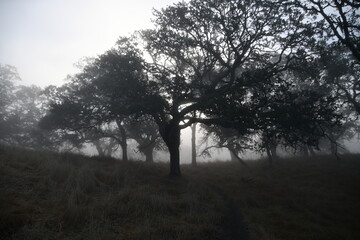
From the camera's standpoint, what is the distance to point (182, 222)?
279 inches

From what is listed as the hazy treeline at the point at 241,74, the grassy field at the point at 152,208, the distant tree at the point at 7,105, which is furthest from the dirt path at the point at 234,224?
the distant tree at the point at 7,105

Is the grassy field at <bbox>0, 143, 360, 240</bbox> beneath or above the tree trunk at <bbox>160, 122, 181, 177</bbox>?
beneath

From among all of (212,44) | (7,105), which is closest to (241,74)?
(212,44)

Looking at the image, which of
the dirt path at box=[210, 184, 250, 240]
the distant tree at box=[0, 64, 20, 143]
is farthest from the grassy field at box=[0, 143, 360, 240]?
the distant tree at box=[0, 64, 20, 143]

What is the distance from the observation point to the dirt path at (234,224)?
6.88 metres

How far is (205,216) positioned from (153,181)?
5.47 m

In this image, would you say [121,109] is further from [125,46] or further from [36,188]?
[36,188]

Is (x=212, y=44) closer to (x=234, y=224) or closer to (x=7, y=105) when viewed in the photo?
(x=234, y=224)

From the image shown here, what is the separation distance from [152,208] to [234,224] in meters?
2.93

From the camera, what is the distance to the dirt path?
6875 millimetres

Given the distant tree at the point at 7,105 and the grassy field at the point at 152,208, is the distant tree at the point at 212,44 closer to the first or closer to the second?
the grassy field at the point at 152,208

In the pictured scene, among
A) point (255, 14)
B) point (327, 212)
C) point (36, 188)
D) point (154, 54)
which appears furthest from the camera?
point (154, 54)

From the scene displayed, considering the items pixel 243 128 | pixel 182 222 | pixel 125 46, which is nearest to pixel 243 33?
pixel 243 128

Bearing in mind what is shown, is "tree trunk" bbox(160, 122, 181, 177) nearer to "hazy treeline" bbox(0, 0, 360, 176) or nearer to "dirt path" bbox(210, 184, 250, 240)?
"hazy treeline" bbox(0, 0, 360, 176)
